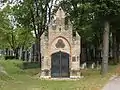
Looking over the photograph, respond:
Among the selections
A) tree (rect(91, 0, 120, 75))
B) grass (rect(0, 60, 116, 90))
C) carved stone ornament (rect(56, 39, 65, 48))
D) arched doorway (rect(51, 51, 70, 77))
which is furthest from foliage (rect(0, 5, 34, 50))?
grass (rect(0, 60, 116, 90))

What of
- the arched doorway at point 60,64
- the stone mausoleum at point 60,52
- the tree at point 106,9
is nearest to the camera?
the tree at point 106,9

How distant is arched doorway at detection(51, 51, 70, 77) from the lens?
37019 mm

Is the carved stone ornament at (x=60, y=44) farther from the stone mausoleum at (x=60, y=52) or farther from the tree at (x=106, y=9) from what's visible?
the tree at (x=106, y=9)

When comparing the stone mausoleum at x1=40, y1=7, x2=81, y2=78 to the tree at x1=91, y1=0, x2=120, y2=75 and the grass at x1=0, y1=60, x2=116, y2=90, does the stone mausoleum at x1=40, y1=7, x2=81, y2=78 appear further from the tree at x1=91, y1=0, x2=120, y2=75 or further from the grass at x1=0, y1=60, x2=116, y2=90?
the grass at x1=0, y1=60, x2=116, y2=90

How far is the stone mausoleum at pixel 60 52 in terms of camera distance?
122ft

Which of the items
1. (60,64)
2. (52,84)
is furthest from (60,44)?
(52,84)

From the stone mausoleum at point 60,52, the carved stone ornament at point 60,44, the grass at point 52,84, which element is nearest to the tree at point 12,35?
the stone mausoleum at point 60,52

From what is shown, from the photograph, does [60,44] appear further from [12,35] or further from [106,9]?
[12,35]

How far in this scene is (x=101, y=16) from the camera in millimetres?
36344

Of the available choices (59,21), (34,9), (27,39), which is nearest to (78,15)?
(59,21)

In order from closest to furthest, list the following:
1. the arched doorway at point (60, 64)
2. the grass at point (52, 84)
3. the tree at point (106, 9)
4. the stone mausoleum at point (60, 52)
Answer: the grass at point (52, 84) < the tree at point (106, 9) < the arched doorway at point (60, 64) < the stone mausoleum at point (60, 52)

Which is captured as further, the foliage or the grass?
the foliage

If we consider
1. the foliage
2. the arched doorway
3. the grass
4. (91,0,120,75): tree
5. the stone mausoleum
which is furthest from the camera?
the foliage

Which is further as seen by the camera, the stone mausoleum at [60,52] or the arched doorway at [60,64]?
the stone mausoleum at [60,52]
